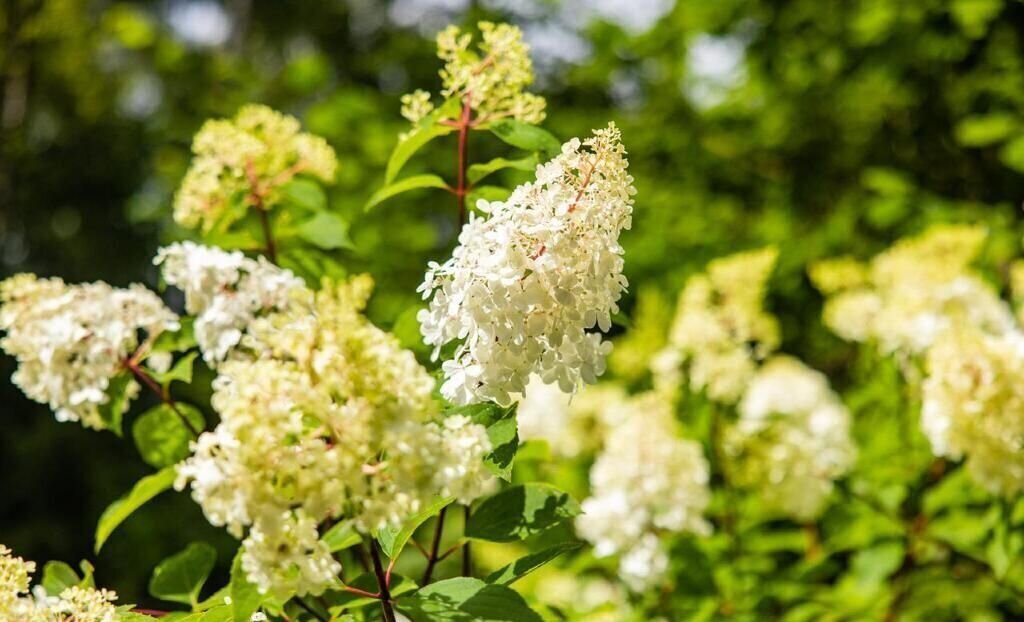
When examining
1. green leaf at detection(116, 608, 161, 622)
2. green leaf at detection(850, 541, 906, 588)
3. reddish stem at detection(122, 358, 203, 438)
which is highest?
green leaf at detection(850, 541, 906, 588)

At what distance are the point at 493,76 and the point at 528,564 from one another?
2.43 feet

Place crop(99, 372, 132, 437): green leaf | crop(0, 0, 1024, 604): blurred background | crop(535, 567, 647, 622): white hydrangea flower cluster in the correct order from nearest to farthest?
crop(99, 372, 132, 437): green leaf, crop(535, 567, 647, 622): white hydrangea flower cluster, crop(0, 0, 1024, 604): blurred background

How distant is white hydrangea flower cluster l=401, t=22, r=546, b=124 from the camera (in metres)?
1.50

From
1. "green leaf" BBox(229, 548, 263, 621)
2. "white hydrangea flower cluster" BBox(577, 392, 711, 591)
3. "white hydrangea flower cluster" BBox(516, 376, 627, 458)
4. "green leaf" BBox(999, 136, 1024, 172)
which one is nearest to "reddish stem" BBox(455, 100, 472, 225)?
"green leaf" BBox(229, 548, 263, 621)

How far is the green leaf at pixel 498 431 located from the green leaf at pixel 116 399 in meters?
0.72

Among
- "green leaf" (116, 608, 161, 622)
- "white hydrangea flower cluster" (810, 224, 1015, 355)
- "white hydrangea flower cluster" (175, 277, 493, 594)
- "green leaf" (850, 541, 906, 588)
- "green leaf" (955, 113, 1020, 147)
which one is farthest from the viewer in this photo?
"green leaf" (955, 113, 1020, 147)

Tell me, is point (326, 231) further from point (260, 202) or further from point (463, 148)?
point (463, 148)

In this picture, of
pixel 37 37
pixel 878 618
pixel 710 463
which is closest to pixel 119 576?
pixel 37 37

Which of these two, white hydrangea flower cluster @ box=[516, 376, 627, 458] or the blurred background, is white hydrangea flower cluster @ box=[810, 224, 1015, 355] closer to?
the blurred background

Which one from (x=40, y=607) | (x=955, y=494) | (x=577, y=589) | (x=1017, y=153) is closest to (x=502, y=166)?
(x=40, y=607)

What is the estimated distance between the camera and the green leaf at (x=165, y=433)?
1.75 m

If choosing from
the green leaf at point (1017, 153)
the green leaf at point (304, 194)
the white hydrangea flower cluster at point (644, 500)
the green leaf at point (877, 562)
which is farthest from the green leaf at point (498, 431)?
the green leaf at point (1017, 153)

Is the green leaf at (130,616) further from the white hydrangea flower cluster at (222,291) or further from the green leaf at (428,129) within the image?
the green leaf at (428,129)

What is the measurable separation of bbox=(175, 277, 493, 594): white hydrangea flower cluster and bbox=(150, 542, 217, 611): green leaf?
30.1 inches
